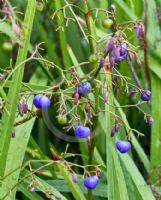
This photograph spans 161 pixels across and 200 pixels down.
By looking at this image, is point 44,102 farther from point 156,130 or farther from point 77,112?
point 156,130

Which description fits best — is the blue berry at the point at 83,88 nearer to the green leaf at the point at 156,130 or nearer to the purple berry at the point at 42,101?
the purple berry at the point at 42,101

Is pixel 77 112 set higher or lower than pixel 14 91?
lower

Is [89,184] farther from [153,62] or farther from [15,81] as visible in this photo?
[153,62]

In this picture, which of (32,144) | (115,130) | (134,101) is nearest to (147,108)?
(134,101)

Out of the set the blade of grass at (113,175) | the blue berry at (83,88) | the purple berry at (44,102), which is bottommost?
the blade of grass at (113,175)

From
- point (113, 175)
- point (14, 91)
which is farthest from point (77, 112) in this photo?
point (14, 91)

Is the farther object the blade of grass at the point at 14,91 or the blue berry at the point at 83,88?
the blade of grass at the point at 14,91

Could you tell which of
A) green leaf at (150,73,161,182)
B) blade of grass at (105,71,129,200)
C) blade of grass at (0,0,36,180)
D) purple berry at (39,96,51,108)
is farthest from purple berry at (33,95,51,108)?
green leaf at (150,73,161,182)

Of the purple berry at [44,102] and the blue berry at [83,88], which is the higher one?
the blue berry at [83,88]

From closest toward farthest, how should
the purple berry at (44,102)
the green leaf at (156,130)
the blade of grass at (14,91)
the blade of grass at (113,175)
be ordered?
the purple berry at (44,102), the blade of grass at (14,91), the blade of grass at (113,175), the green leaf at (156,130)

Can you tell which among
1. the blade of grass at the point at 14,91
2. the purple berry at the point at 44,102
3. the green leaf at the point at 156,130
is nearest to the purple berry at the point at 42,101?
the purple berry at the point at 44,102

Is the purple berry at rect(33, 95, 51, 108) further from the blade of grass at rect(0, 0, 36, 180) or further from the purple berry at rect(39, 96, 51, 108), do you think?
the blade of grass at rect(0, 0, 36, 180)
